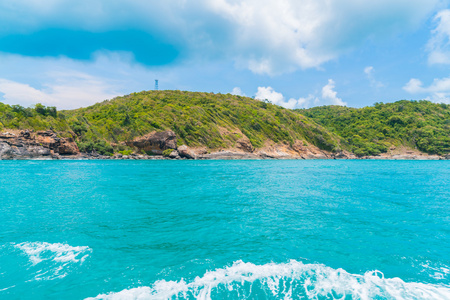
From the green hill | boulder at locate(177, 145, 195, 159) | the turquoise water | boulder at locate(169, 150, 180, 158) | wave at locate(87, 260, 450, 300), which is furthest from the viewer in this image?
boulder at locate(177, 145, 195, 159)

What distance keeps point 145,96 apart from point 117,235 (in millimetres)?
144062

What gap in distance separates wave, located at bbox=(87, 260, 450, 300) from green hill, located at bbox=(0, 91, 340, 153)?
287ft

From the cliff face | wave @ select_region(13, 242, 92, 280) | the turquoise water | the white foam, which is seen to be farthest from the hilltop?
the white foam

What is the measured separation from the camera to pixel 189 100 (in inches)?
5758

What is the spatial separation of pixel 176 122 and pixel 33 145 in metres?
53.8

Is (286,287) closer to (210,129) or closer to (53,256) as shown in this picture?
(53,256)

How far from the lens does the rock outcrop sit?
298 ft

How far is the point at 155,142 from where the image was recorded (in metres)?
90.9

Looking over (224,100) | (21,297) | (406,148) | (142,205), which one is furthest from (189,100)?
(21,297)

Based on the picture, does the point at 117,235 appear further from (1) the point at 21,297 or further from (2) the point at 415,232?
(2) the point at 415,232

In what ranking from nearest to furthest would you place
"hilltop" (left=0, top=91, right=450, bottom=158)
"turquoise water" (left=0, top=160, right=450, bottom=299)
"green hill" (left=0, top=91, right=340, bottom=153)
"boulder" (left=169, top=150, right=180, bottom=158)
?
"turquoise water" (left=0, top=160, right=450, bottom=299) < "hilltop" (left=0, top=91, right=450, bottom=158) < "green hill" (left=0, top=91, right=340, bottom=153) < "boulder" (left=169, top=150, right=180, bottom=158)

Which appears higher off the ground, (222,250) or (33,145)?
(33,145)

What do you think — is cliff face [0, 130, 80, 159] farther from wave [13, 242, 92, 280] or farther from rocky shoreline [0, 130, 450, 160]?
wave [13, 242, 92, 280]

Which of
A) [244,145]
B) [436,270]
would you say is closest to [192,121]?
[244,145]
